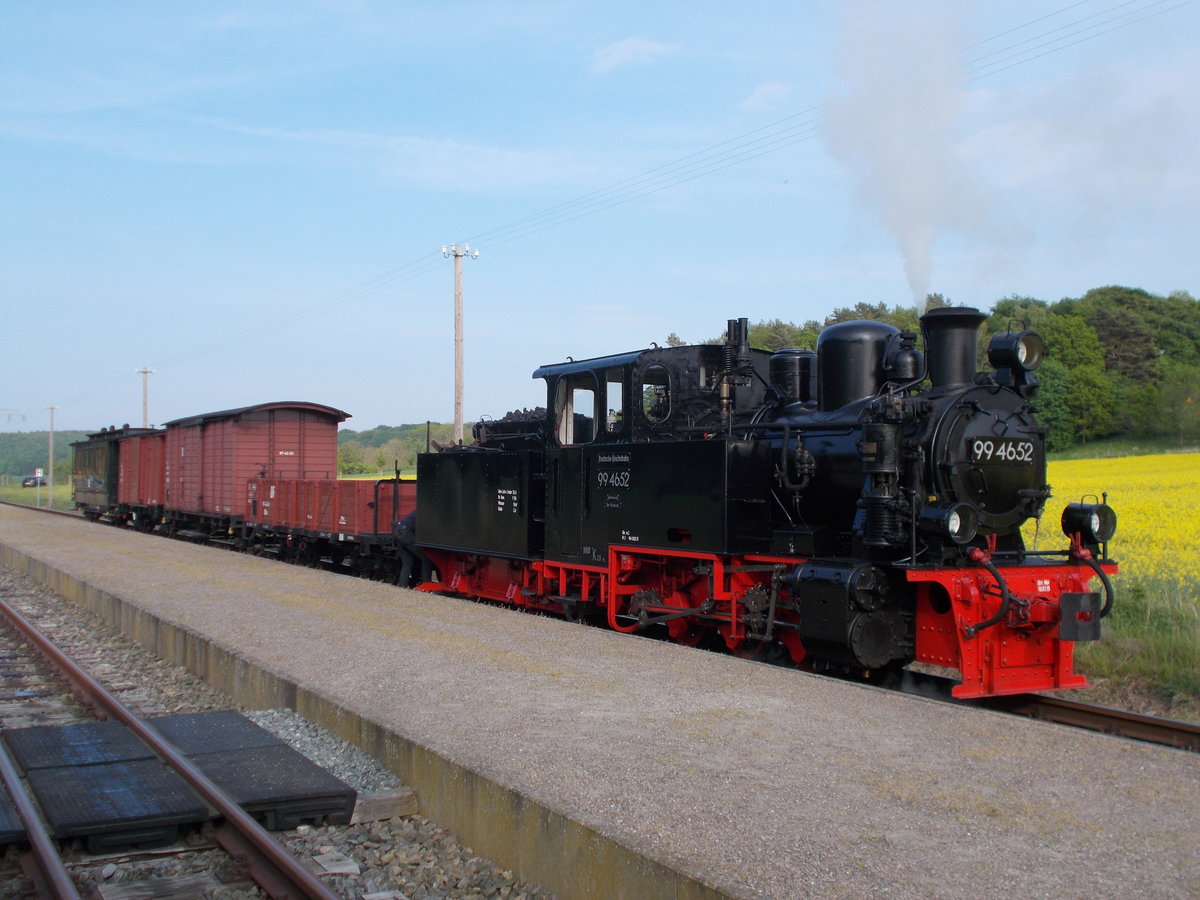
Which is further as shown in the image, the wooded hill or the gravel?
the wooded hill

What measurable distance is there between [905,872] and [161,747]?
4.41 metres

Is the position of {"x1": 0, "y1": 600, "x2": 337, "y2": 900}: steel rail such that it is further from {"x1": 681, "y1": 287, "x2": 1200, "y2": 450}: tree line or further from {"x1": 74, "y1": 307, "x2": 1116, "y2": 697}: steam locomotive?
{"x1": 681, "y1": 287, "x2": 1200, "y2": 450}: tree line

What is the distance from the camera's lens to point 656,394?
9883 mm

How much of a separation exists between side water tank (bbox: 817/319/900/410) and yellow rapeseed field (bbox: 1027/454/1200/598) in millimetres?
2185

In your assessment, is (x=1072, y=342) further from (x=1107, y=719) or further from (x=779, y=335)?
(x=1107, y=719)

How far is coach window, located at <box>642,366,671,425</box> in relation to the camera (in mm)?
9727

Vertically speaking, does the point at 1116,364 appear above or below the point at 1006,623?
above

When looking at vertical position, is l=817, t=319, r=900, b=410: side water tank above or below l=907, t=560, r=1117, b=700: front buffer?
above

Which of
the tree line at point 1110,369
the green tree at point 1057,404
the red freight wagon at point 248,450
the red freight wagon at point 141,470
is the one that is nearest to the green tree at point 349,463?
the tree line at point 1110,369

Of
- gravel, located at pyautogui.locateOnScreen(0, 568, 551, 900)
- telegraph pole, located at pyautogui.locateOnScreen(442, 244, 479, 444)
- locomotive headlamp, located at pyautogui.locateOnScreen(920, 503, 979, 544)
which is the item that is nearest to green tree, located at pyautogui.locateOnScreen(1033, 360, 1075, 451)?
telegraph pole, located at pyautogui.locateOnScreen(442, 244, 479, 444)

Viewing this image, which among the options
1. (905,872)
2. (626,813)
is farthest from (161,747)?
(905,872)

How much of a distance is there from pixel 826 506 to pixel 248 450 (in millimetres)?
16399

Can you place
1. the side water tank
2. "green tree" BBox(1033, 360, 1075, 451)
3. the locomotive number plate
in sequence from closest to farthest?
the locomotive number plate
the side water tank
"green tree" BBox(1033, 360, 1075, 451)

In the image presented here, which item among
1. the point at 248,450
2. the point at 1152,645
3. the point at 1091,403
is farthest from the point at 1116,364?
the point at 1152,645
